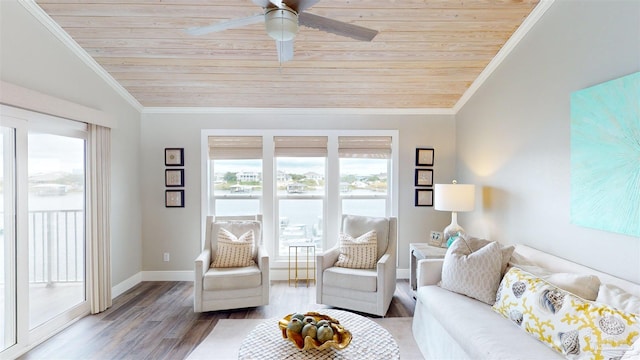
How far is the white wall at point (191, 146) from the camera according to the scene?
440cm

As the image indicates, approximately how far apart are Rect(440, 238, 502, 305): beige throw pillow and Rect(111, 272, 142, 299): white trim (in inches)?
145

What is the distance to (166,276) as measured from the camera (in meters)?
4.41

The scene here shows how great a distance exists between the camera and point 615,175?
6.67 feet

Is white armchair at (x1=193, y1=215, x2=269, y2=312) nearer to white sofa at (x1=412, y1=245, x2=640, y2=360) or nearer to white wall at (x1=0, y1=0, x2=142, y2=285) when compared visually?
white wall at (x1=0, y1=0, x2=142, y2=285)

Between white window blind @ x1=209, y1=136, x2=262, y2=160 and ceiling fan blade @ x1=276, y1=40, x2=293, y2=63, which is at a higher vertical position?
ceiling fan blade @ x1=276, y1=40, x2=293, y2=63

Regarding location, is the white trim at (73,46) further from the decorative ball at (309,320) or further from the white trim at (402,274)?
the white trim at (402,274)

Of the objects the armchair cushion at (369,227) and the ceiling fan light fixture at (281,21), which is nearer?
the ceiling fan light fixture at (281,21)

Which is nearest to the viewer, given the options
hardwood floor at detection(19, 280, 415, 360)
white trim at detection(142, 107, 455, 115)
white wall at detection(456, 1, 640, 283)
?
white wall at detection(456, 1, 640, 283)

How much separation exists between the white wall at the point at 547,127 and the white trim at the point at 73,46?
14.1ft

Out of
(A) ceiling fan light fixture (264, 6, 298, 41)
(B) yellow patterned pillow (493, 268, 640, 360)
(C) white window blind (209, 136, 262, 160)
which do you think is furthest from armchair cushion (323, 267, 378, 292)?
(A) ceiling fan light fixture (264, 6, 298, 41)

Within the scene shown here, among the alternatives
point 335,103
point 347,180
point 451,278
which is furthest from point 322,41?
point 451,278

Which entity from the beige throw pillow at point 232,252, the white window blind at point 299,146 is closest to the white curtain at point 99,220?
the beige throw pillow at point 232,252

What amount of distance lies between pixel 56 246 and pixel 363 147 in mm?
3607

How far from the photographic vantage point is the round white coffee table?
1.78m
